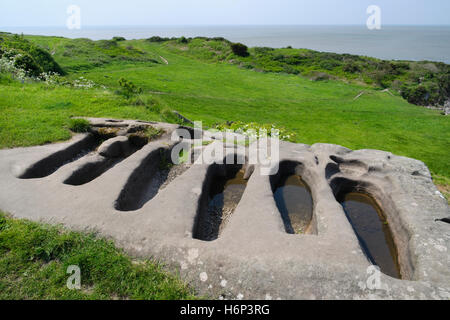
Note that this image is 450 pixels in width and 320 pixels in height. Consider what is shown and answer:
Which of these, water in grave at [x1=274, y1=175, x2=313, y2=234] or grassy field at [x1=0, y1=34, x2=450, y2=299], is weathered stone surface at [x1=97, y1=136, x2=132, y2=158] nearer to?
grassy field at [x1=0, y1=34, x2=450, y2=299]

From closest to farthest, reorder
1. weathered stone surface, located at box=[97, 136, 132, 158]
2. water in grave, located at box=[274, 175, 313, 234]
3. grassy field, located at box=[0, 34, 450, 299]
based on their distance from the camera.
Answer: grassy field, located at box=[0, 34, 450, 299] < water in grave, located at box=[274, 175, 313, 234] < weathered stone surface, located at box=[97, 136, 132, 158]

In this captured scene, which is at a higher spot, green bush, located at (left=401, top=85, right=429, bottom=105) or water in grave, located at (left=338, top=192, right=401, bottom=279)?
green bush, located at (left=401, top=85, right=429, bottom=105)

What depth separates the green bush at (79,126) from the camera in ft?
34.3

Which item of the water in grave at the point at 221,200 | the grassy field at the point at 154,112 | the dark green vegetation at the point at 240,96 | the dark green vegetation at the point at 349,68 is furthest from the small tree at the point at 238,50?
the water in grave at the point at 221,200

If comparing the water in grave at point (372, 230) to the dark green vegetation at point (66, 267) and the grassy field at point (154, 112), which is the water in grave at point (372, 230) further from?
the grassy field at point (154, 112)

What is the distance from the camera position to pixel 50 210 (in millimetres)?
5805

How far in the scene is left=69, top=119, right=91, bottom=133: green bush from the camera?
10.5 metres

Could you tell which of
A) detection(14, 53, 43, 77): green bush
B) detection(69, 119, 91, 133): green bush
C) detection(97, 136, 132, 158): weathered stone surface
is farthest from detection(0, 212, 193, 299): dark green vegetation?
detection(14, 53, 43, 77): green bush

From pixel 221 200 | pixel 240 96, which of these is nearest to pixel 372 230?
pixel 221 200

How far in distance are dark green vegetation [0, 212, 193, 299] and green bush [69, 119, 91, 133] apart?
19.1 feet

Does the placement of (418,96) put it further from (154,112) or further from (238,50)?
(154,112)

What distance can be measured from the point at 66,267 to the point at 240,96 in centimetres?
2702

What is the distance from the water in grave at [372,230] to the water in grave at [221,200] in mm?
3190
